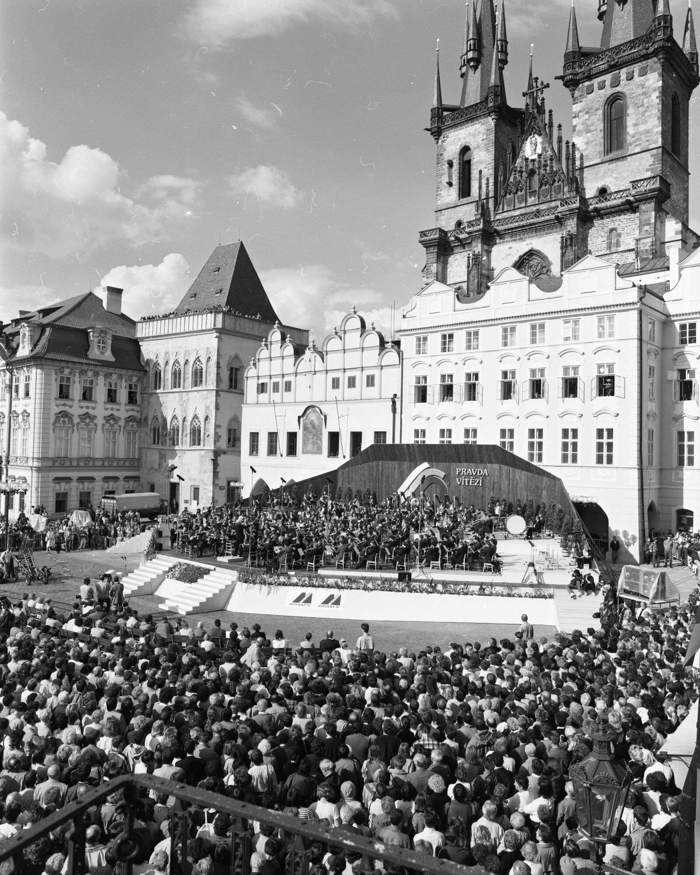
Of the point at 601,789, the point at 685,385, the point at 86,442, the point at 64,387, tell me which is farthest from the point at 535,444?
the point at 64,387

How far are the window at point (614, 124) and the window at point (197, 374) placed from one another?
36190mm

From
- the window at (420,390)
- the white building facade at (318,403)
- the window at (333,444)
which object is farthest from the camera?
the window at (333,444)

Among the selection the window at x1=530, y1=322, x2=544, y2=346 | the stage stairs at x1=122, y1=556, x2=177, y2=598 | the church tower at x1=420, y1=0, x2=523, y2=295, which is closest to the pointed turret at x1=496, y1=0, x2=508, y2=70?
the church tower at x1=420, y1=0, x2=523, y2=295

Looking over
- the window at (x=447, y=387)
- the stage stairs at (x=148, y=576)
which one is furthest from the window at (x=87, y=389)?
the window at (x=447, y=387)

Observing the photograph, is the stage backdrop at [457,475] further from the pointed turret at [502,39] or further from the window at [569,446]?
the pointed turret at [502,39]

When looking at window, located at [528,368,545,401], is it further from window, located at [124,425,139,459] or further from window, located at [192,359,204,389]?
window, located at [124,425,139,459]

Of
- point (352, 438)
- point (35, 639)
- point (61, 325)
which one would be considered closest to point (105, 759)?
point (35, 639)

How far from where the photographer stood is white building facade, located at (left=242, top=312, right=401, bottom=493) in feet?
156

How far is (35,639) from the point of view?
16.1 meters

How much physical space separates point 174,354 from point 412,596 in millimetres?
40605

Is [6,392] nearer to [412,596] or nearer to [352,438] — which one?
[352,438]

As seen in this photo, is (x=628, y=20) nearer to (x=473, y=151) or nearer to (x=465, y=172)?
(x=473, y=151)

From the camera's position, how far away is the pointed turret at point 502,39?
6033 centimetres

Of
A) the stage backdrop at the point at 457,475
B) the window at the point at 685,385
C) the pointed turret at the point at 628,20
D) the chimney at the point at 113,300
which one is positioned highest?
the pointed turret at the point at 628,20
